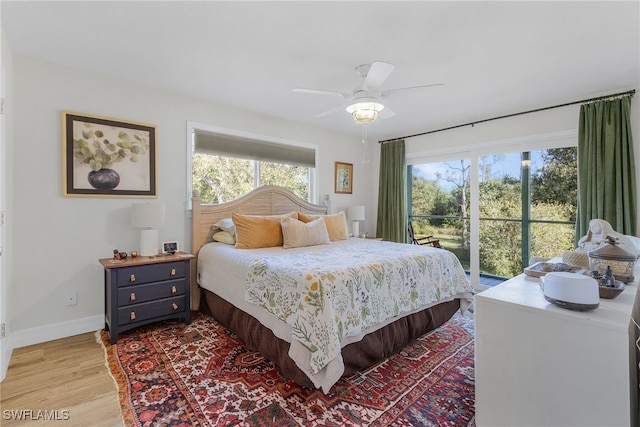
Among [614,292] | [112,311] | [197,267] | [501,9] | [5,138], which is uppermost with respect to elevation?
[501,9]

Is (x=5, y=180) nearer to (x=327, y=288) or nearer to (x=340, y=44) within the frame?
(x=327, y=288)

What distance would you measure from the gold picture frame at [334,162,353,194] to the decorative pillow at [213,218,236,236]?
2.06m

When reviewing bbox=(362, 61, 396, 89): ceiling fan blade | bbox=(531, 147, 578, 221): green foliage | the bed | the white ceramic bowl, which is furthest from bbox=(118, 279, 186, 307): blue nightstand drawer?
bbox=(531, 147, 578, 221): green foliage

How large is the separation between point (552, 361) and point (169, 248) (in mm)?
3097

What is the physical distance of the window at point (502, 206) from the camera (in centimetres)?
352

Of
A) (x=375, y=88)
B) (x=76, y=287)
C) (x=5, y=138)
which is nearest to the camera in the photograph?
(x=5, y=138)

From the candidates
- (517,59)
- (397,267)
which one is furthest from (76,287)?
(517,59)

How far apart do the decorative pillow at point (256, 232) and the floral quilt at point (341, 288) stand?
1.52 feet

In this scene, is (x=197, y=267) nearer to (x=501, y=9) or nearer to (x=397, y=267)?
(x=397, y=267)

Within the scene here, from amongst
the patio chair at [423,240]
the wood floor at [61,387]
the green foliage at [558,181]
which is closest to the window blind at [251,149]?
the patio chair at [423,240]

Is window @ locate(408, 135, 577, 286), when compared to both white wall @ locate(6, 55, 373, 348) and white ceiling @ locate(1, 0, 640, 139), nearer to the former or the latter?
white ceiling @ locate(1, 0, 640, 139)

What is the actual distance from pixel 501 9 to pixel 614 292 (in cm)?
170

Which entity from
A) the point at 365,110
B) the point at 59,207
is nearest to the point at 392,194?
the point at 365,110

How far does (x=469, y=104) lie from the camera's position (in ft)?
11.5
